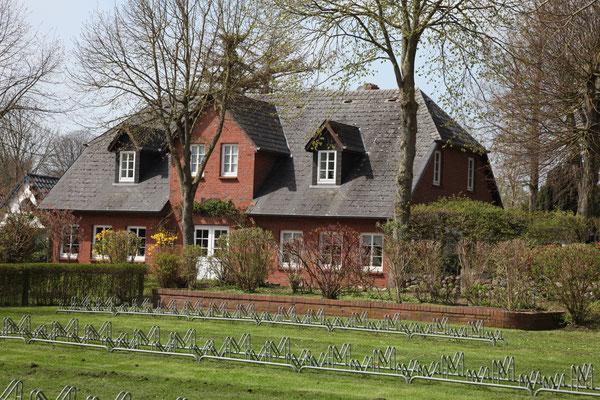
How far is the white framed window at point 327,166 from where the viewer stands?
2817 centimetres

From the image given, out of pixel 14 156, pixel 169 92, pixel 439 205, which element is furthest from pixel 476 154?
pixel 14 156

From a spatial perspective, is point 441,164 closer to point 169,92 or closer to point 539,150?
point 539,150

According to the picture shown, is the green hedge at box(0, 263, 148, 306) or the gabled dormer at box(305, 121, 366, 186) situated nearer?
the green hedge at box(0, 263, 148, 306)

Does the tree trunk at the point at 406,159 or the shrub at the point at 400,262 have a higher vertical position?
the tree trunk at the point at 406,159

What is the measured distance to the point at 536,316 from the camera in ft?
53.1

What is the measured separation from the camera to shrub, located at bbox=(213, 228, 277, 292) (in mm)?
19953

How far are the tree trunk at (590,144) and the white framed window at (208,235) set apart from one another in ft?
43.0

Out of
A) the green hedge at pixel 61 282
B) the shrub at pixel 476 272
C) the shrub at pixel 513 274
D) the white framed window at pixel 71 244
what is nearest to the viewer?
the shrub at pixel 513 274

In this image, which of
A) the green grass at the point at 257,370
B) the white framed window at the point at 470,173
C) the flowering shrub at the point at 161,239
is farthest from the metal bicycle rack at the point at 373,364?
the white framed window at the point at 470,173

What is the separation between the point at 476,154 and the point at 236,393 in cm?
2471

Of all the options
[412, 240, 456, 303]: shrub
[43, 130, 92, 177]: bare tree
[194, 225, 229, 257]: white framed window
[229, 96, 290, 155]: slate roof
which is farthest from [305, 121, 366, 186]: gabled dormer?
[43, 130, 92, 177]: bare tree

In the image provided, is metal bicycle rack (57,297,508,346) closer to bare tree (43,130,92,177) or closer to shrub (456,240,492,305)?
shrub (456,240,492,305)

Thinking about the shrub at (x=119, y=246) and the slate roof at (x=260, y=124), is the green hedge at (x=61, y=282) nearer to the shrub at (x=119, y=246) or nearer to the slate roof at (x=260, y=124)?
the shrub at (x=119, y=246)

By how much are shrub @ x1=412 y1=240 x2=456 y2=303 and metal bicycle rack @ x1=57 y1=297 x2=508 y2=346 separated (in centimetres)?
148
